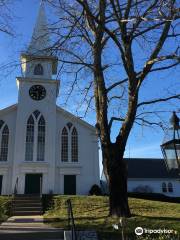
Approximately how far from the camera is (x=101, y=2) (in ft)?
39.9

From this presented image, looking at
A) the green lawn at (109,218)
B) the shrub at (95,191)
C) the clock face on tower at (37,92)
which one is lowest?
the green lawn at (109,218)

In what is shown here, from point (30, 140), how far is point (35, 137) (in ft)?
1.72

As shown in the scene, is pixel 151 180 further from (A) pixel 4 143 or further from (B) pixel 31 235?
(B) pixel 31 235

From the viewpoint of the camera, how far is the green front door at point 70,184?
28.2 meters

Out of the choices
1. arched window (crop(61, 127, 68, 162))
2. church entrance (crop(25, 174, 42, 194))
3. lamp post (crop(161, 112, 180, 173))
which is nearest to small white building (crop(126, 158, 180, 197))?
arched window (crop(61, 127, 68, 162))

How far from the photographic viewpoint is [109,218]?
12.3m

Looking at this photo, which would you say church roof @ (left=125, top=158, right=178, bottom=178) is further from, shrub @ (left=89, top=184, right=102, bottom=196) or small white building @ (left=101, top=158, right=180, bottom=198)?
shrub @ (left=89, top=184, right=102, bottom=196)

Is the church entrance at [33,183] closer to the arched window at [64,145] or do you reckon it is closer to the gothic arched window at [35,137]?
the gothic arched window at [35,137]

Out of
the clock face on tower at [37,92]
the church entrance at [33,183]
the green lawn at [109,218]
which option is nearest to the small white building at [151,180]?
the church entrance at [33,183]

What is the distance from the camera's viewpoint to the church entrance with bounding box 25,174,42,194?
27.4 metres

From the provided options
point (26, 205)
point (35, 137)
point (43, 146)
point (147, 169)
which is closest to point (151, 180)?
point (147, 169)

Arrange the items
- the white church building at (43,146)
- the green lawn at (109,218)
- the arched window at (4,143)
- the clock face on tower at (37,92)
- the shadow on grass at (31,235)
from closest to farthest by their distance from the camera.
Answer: the shadow on grass at (31,235) < the green lawn at (109,218) < the white church building at (43,146) < the arched window at (4,143) < the clock face on tower at (37,92)

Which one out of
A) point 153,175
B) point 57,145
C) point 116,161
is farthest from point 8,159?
point 153,175

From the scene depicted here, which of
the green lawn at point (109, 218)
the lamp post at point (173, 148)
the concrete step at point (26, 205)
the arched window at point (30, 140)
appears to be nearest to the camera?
the lamp post at point (173, 148)
